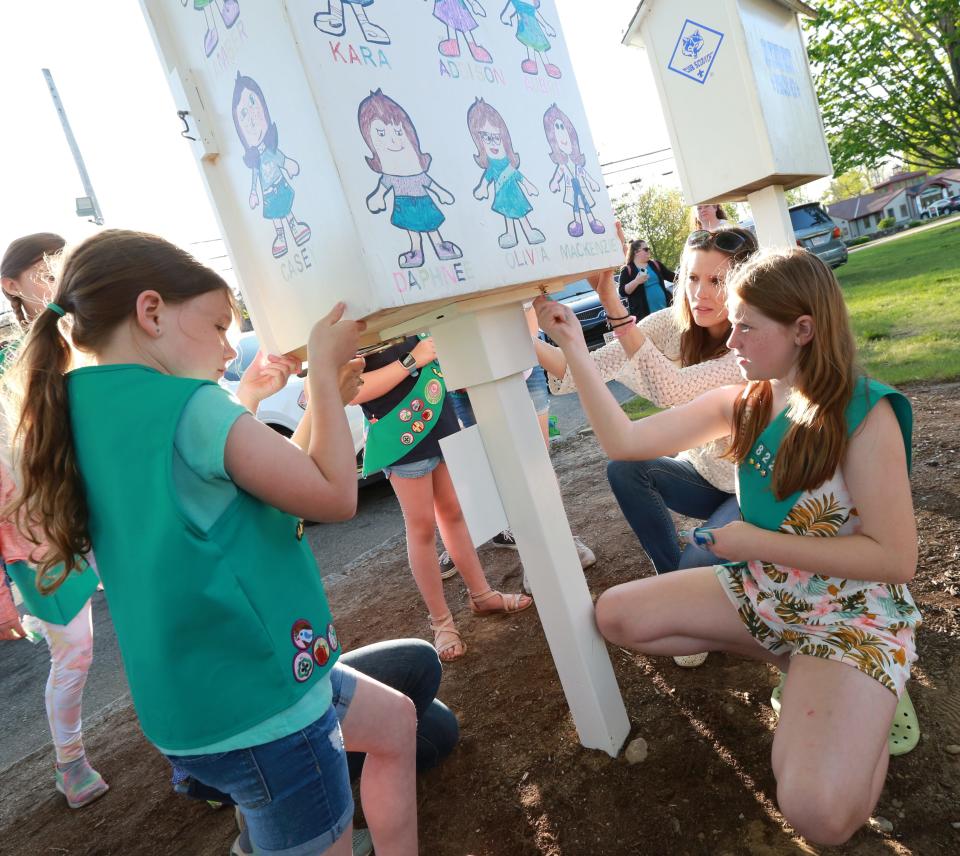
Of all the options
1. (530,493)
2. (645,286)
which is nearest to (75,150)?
(645,286)

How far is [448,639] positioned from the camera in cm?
253

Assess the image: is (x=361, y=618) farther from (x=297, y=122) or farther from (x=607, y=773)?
(x=297, y=122)

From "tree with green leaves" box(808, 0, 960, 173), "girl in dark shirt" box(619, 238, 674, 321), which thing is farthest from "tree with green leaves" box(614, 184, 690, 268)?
"girl in dark shirt" box(619, 238, 674, 321)

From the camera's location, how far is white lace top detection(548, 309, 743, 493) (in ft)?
6.89

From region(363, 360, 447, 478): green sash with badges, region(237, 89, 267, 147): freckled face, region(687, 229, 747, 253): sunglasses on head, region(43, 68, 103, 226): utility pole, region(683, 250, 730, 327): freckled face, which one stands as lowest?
region(363, 360, 447, 478): green sash with badges

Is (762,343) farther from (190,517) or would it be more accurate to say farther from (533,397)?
(533,397)

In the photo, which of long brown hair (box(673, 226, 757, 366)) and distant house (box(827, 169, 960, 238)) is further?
distant house (box(827, 169, 960, 238))

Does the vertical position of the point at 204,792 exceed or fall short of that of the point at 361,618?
it exceeds it

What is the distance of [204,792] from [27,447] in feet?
2.82

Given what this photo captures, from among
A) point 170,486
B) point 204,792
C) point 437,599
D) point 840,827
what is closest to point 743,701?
point 840,827

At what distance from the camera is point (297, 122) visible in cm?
124

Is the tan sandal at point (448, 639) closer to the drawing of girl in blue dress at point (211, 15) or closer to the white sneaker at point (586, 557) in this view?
the white sneaker at point (586, 557)

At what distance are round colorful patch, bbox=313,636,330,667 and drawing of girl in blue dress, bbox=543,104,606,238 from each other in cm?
104

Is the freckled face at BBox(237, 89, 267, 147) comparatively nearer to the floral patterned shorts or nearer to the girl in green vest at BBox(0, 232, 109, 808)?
the girl in green vest at BBox(0, 232, 109, 808)
